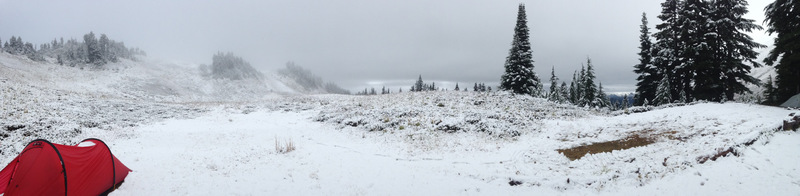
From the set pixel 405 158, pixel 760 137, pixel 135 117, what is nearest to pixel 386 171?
pixel 405 158

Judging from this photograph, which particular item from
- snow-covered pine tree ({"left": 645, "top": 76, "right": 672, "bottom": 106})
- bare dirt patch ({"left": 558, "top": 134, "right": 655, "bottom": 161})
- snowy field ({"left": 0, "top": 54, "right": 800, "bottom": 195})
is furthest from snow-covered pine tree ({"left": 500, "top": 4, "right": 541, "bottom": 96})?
bare dirt patch ({"left": 558, "top": 134, "right": 655, "bottom": 161})

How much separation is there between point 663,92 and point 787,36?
9.75 meters

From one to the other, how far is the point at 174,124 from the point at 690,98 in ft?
130

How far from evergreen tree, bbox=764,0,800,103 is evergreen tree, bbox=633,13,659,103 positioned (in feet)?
29.5

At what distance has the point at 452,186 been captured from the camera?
33.5 feet

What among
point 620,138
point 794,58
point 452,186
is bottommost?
point 452,186

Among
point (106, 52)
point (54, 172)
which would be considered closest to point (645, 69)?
point (54, 172)

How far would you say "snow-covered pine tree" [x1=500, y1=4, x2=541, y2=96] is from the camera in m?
33.2

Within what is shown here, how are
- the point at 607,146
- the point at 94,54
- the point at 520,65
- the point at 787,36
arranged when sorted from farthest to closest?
the point at 94,54 → the point at 520,65 → the point at 787,36 → the point at 607,146

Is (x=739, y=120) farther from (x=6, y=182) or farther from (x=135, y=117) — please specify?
(x=135, y=117)

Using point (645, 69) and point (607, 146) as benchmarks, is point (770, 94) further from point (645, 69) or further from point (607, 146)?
point (607, 146)

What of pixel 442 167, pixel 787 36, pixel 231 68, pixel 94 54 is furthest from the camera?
pixel 231 68

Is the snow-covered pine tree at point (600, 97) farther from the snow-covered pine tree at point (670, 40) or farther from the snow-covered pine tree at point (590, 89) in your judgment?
the snow-covered pine tree at point (670, 40)

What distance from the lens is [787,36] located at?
717 inches
